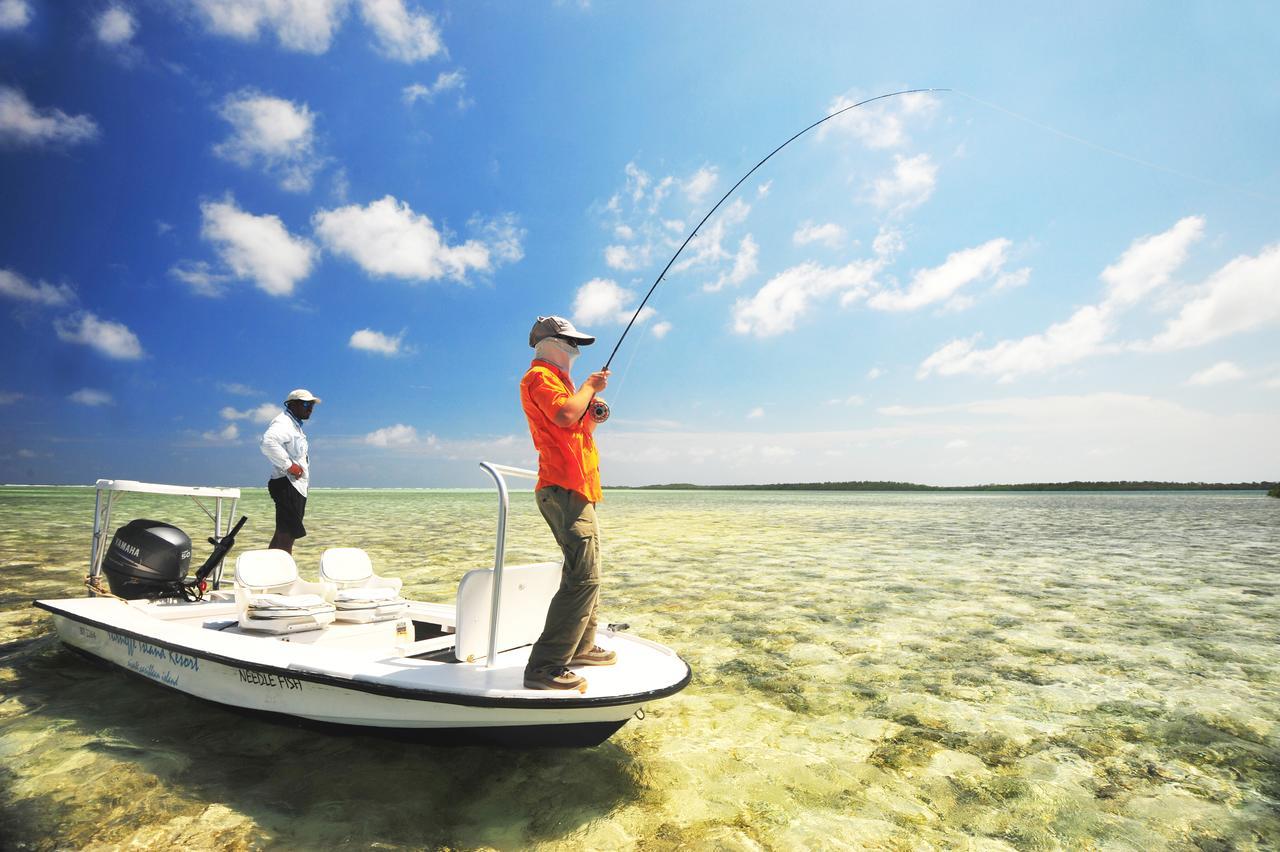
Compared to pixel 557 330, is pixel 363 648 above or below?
below

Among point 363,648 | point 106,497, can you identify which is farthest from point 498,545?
point 106,497

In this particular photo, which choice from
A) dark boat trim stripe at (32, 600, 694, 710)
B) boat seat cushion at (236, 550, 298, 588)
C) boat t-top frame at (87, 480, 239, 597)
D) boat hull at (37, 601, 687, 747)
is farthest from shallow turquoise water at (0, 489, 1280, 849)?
boat seat cushion at (236, 550, 298, 588)

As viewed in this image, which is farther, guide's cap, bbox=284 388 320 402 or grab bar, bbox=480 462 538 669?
guide's cap, bbox=284 388 320 402

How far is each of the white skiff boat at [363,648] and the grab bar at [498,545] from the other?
12 millimetres

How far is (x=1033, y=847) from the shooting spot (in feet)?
11.0

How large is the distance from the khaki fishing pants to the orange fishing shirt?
0.24 ft

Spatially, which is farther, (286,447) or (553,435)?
(286,447)

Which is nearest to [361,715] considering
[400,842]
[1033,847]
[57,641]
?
[400,842]

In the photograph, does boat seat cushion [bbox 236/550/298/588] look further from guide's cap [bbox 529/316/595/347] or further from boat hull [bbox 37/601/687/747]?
guide's cap [bbox 529/316/595/347]

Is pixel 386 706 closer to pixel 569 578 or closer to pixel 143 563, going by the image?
pixel 569 578

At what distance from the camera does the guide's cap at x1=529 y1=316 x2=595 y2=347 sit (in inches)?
150

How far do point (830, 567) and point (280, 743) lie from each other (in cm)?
1056

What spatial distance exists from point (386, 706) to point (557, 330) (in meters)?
2.41

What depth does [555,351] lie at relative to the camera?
3.81 m
